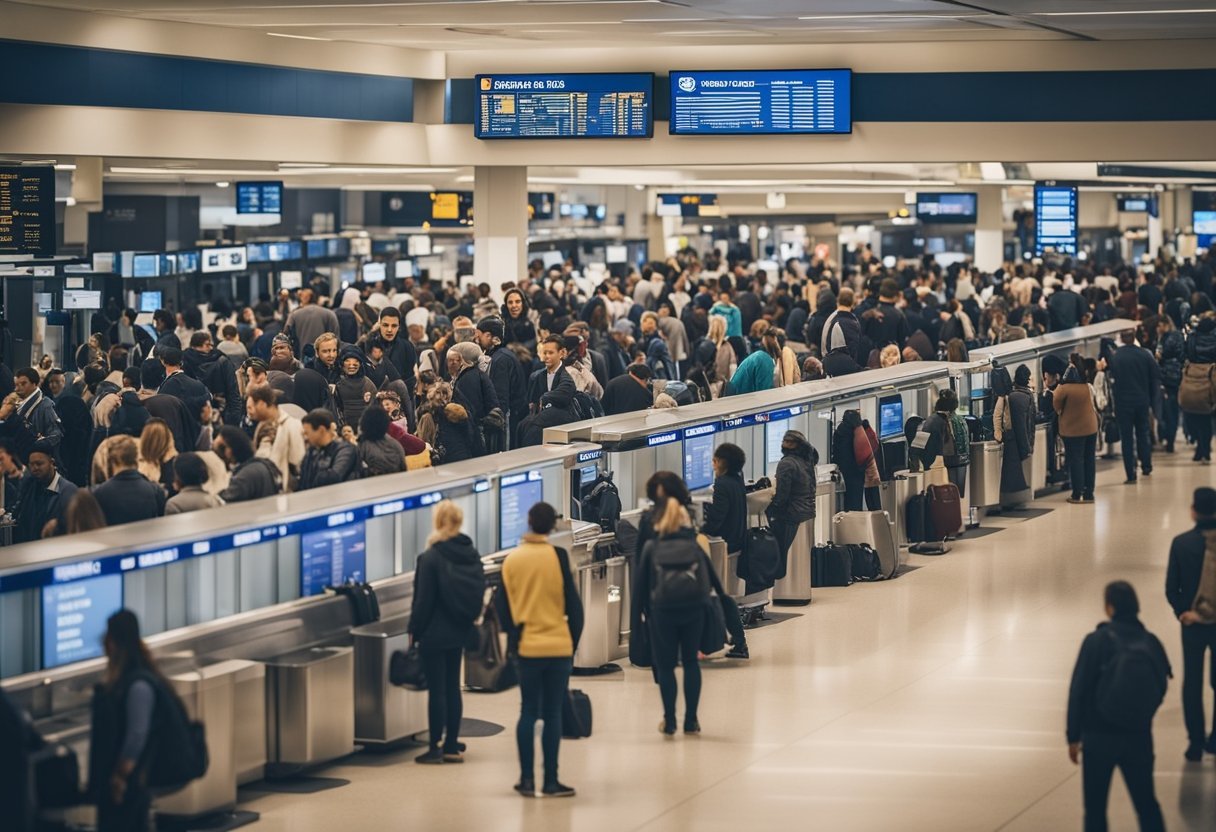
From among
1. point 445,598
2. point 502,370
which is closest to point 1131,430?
point 502,370

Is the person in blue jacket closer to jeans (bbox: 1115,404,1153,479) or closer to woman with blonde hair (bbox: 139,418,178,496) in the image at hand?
jeans (bbox: 1115,404,1153,479)

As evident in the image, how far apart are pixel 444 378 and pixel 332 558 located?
6847 millimetres

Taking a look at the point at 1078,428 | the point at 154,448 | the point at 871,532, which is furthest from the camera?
the point at 1078,428

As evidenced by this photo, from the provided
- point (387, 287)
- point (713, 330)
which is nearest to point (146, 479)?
point (713, 330)

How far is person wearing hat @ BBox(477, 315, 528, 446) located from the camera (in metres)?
15.3

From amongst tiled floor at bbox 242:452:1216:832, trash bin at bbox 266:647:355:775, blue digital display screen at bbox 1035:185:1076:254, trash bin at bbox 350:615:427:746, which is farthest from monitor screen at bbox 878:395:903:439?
blue digital display screen at bbox 1035:185:1076:254

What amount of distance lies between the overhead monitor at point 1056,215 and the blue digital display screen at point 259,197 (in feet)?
41.5

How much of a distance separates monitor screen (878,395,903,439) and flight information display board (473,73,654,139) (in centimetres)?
527

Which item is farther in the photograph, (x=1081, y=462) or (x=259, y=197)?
(x=259, y=197)

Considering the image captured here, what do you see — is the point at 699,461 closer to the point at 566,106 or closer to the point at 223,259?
the point at 566,106

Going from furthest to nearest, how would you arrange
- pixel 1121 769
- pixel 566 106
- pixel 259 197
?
pixel 259 197 → pixel 566 106 → pixel 1121 769

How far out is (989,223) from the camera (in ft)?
126

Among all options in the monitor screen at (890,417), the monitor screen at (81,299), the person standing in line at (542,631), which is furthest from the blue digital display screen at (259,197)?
the person standing in line at (542,631)

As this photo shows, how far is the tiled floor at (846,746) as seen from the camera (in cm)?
826
